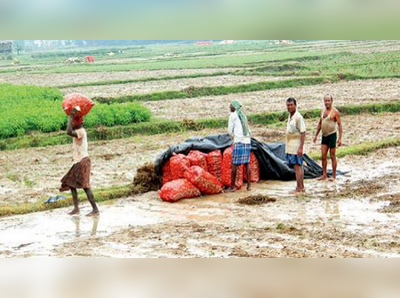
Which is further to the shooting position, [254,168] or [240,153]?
[254,168]

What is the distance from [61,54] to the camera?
12.1 meters

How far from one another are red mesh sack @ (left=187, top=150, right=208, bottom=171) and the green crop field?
10.4 feet

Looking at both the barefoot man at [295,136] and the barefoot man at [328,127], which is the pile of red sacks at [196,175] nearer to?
the barefoot man at [295,136]

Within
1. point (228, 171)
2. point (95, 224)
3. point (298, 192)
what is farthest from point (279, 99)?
point (95, 224)

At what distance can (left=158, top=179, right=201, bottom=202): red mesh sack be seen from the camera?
6.43 metres

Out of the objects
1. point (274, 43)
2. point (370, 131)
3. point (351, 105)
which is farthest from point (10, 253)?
point (274, 43)

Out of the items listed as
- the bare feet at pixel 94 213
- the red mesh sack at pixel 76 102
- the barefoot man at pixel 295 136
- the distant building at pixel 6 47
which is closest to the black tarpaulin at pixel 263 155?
the barefoot man at pixel 295 136

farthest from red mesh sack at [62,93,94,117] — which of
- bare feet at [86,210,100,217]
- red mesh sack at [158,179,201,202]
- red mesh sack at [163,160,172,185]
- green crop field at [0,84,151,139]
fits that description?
green crop field at [0,84,151,139]

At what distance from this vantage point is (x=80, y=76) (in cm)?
1274

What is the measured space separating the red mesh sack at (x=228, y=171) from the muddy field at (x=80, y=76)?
507 centimetres

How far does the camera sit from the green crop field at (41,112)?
8844mm

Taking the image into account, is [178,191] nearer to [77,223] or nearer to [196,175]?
[196,175]

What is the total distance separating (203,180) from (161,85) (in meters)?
6.49
